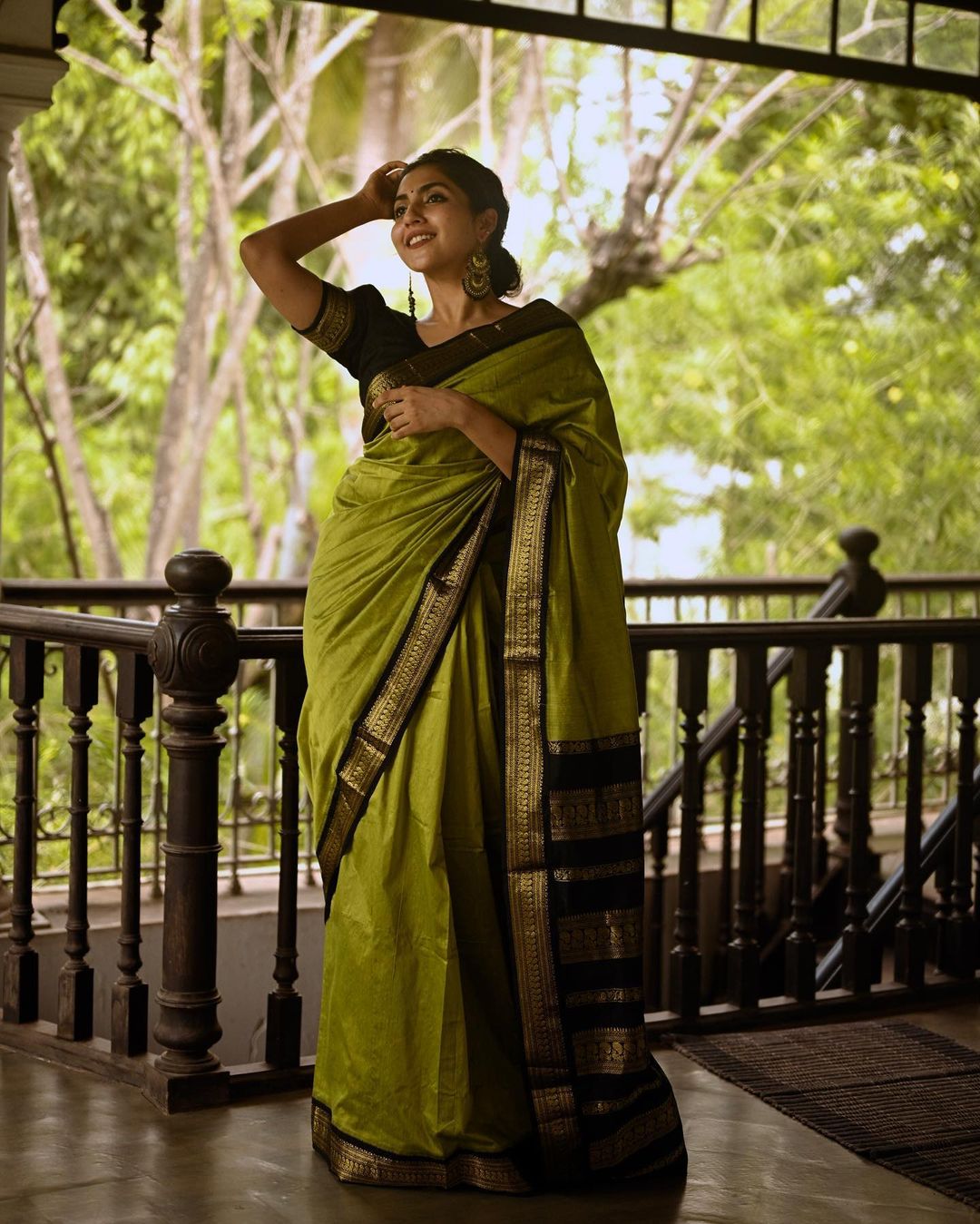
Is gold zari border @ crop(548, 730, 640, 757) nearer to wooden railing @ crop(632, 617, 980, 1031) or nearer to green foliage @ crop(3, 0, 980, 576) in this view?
wooden railing @ crop(632, 617, 980, 1031)

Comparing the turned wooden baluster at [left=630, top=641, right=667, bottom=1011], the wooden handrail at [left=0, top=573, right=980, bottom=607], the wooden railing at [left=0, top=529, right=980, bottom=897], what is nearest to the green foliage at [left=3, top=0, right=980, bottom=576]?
the wooden railing at [left=0, top=529, right=980, bottom=897]

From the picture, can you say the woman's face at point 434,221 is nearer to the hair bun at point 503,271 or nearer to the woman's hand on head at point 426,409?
the hair bun at point 503,271

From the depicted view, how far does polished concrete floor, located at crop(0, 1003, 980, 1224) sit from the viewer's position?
2.35 meters

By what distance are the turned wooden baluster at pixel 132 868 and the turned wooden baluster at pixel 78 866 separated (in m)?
0.09

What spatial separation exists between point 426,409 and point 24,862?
1349mm

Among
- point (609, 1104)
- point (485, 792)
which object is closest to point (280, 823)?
point (485, 792)

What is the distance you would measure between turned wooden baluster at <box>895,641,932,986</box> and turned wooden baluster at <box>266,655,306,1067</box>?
1.41m

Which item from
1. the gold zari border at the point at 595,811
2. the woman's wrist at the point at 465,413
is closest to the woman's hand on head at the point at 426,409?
the woman's wrist at the point at 465,413

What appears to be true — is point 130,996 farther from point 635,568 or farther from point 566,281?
point 635,568

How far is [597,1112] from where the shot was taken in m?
2.47

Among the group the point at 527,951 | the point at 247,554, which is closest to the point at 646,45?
the point at 527,951

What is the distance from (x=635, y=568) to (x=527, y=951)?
984cm

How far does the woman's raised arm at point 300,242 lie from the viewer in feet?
8.25

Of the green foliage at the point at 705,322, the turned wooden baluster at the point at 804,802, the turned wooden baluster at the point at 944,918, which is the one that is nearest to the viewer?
the turned wooden baluster at the point at 804,802
